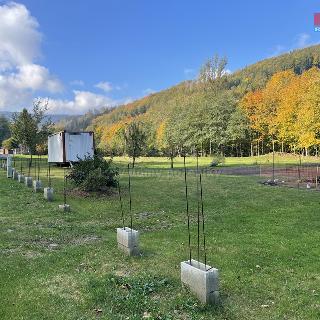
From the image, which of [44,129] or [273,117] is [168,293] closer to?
[44,129]

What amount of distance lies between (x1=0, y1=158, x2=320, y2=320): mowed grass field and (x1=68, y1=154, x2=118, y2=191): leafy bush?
2.29 metres

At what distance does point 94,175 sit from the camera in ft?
51.2

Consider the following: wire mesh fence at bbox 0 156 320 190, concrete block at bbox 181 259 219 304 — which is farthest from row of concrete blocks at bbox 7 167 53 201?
concrete block at bbox 181 259 219 304

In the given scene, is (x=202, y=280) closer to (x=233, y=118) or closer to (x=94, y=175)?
(x=94, y=175)

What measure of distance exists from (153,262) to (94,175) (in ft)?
30.1

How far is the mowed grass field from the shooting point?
16.4 ft

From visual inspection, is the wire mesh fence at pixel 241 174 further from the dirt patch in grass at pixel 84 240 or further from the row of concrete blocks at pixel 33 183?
the dirt patch in grass at pixel 84 240

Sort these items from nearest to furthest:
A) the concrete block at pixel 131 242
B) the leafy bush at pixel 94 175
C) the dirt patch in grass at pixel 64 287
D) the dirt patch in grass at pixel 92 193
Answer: the dirt patch in grass at pixel 64 287, the concrete block at pixel 131 242, the dirt patch in grass at pixel 92 193, the leafy bush at pixel 94 175

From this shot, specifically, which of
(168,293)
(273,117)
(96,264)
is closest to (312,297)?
(168,293)

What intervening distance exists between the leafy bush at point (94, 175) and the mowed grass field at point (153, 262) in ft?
7.51

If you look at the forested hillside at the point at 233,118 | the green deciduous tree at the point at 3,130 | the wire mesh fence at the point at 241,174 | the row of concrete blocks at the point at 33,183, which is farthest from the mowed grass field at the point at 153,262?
the green deciduous tree at the point at 3,130

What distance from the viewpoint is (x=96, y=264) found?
270 inches

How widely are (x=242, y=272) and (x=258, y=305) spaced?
1277mm

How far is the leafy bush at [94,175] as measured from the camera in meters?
15.6
